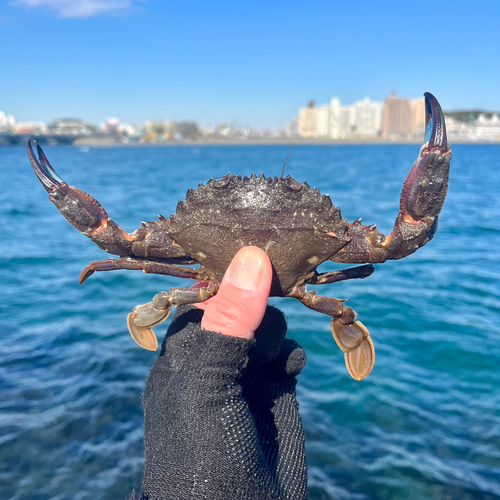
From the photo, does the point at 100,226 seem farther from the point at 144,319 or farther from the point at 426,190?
the point at 426,190

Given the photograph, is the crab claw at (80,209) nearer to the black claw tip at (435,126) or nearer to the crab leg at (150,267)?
the crab leg at (150,267)

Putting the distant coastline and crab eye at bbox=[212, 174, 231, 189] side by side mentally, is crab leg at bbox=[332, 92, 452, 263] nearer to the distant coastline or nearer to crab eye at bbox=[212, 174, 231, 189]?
crab eye at bbox=[212, 174, 231, 189]

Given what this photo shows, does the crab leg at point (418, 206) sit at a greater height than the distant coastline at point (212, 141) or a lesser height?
greater

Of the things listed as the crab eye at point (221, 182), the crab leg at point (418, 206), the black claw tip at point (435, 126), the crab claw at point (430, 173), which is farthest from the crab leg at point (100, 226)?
the black claw tip at point (435, 126)

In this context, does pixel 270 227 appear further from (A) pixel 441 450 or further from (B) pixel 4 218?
(B) pixel 4 218

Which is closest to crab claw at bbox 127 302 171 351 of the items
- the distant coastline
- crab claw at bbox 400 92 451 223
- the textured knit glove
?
the textured knit glove

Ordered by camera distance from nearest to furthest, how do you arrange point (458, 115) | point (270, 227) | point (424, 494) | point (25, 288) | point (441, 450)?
point (270, 227), point (424, 494), point (441, 450), point (25, 288), point (458, 115)

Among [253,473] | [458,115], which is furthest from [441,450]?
[458,115]
